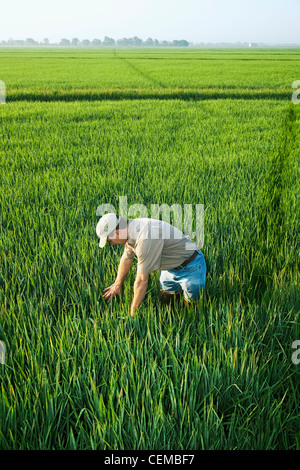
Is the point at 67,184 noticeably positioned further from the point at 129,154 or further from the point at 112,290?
the point at 112,290

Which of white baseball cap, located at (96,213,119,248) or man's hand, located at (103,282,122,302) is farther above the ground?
white baseball cap, located at (96,213,119,248)

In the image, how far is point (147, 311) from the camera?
182cm

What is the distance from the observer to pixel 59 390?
137 centimetres

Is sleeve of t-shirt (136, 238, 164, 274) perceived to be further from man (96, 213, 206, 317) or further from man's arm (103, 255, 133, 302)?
man's arm (103, 255, 133, 302)

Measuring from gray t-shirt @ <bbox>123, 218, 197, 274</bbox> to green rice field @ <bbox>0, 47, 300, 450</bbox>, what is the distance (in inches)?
8.7

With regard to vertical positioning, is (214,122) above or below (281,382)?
above

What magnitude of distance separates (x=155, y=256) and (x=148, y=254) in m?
0.05

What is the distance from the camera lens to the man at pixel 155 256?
1.72 metres

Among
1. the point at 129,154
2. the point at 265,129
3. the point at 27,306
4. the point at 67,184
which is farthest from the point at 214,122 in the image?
the point at 27,306

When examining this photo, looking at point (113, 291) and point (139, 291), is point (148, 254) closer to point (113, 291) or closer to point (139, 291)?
point (139, 291)

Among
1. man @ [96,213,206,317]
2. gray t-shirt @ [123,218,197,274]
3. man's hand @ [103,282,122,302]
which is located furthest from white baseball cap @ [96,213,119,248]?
man's hand @ [103,282,122,302]

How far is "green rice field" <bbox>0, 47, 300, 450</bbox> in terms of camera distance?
4.04 ft

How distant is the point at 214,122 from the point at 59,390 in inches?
254

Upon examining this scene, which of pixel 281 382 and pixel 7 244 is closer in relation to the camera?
pixel 281 382
